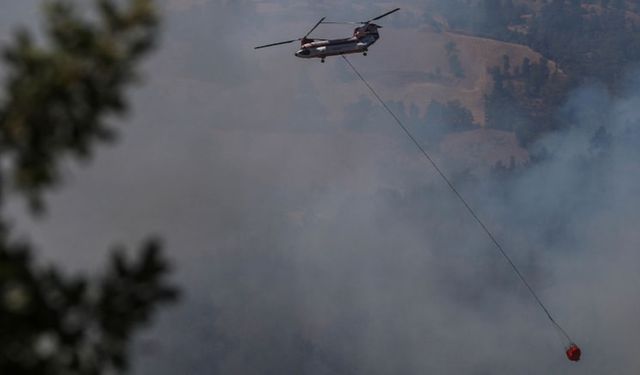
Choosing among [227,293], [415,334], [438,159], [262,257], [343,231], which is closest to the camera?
[415,334]

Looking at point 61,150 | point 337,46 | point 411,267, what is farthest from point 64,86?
point 411,267

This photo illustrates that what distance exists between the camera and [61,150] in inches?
461

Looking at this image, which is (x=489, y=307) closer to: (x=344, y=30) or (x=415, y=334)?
(x=415, y=334)

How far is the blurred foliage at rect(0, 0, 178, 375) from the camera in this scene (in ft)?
37.6

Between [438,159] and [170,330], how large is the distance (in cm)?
7317

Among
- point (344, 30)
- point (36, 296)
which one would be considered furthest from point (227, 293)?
point (344, 30)

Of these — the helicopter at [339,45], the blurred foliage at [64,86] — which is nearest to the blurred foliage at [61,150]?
the blurred foliage at [64,86]

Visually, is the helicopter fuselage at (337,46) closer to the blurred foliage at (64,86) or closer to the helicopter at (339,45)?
the helicopter at (339,45)

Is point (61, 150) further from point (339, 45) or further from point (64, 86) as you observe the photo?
point (339, 45)

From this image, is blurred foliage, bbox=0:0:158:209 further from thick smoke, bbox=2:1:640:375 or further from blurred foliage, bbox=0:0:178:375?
thick smoke, bbox=2:1:640:375

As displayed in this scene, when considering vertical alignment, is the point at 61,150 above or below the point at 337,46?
above

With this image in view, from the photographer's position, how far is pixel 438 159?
158 m

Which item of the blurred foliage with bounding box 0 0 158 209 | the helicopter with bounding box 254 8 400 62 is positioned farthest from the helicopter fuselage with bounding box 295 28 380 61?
the blurred foliage with bounding box 0 0 158 209

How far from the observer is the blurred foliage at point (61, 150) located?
1146 centimetres
